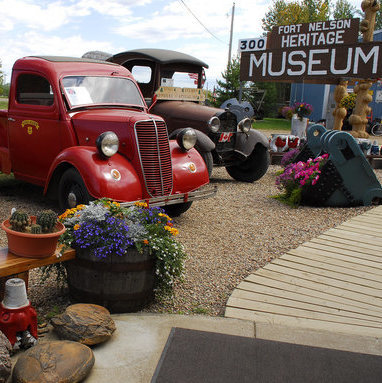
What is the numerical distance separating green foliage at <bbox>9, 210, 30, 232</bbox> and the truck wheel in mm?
1536

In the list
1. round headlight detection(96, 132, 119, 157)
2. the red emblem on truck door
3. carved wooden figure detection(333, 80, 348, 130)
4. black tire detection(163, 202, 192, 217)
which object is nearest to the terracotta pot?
round headlight detection(96, 132, 119, 157)

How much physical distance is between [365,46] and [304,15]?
28.3 m

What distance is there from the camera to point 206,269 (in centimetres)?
400

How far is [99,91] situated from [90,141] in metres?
0.86

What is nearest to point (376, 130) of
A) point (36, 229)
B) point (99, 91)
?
point (99, 91)

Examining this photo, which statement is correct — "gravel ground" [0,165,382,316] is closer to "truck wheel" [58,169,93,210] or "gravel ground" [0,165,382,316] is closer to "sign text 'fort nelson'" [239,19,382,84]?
"truck wheel" [58,169,93,210]

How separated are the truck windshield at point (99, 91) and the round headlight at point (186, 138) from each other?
832 mm

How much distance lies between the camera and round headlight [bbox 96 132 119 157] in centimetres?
443

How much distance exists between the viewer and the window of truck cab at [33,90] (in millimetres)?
5463

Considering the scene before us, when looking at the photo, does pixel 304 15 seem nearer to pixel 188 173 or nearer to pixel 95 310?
pixel 188 173

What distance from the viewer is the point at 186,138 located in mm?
5426

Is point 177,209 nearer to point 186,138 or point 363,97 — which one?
point 186,138

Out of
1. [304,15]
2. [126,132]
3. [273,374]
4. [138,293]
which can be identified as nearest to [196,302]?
[138,293]

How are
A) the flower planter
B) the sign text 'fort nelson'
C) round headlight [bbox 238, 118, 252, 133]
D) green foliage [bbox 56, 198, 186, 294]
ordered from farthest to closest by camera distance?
1. the sign text 'fort nelson'
2. round headlight [bbox 238, 118, 252, 133]
3. the flower planter
4. green foliage [bbox 56, 198, 186, 294]
